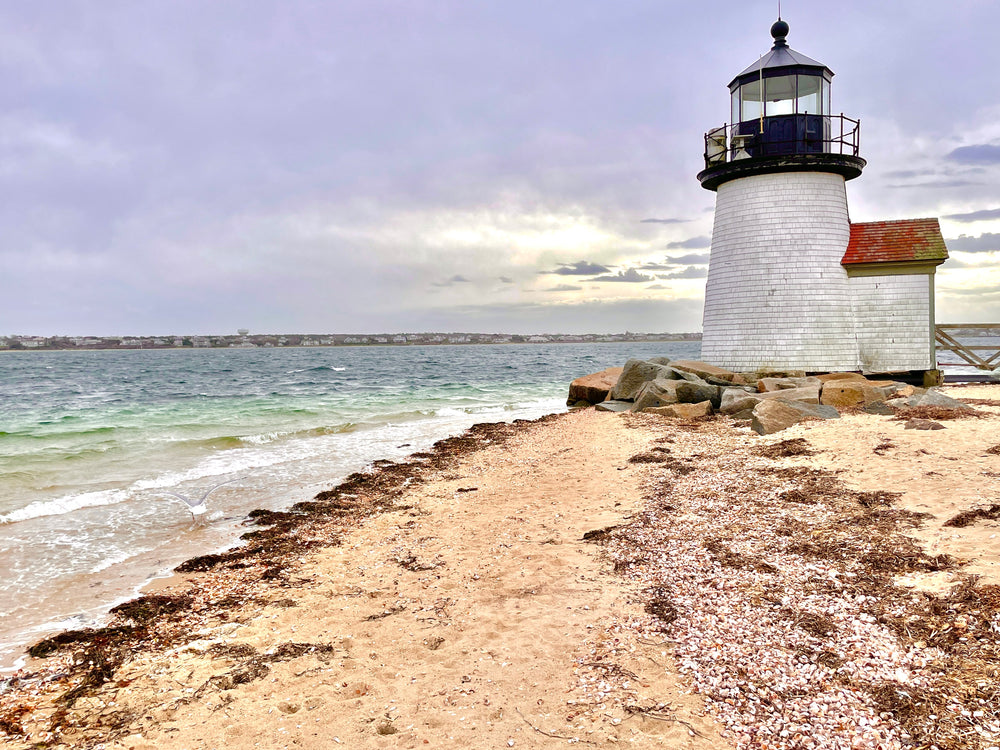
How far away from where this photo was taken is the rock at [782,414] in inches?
417

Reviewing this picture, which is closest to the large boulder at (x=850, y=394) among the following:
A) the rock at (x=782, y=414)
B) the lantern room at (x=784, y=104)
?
the rock at (x=782, y=414)

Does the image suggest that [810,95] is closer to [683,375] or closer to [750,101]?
[750,101]

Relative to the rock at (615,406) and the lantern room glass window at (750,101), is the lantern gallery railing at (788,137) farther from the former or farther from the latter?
the rock at (615,406)

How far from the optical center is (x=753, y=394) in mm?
13250

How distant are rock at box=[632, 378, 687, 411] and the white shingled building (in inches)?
125

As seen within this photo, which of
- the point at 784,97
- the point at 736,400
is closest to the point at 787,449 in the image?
the point at 736,400

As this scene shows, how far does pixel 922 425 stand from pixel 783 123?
10.2 metres

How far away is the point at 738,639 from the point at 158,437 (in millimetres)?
15831

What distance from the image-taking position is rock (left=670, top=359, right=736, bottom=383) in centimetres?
1642

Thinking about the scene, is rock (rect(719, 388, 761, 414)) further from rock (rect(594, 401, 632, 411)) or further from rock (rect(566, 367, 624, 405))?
rock (rect(566, 367, 624, 405))

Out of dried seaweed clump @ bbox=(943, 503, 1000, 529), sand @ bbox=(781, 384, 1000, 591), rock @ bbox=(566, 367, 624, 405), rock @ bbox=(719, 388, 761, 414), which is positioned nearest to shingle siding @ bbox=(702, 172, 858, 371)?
rock @ bbox=(719, 388, 761, 414)

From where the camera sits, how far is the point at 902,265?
1616cm

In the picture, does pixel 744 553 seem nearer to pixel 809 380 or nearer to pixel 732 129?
pixel 809 380

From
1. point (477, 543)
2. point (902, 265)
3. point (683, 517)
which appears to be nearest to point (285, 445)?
point (477, 543)
